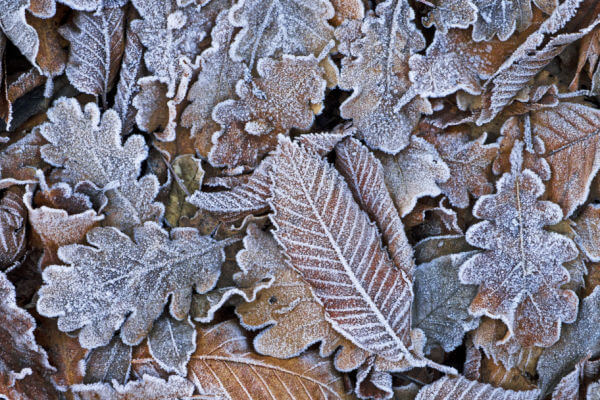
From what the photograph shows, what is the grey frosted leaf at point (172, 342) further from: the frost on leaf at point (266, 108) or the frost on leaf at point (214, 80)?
the frost on leaf at point (214, 80)

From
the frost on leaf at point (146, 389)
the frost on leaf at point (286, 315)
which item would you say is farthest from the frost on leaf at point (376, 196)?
the frost on leaf at point (146, 389)

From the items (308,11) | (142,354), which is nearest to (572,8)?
(308,11)

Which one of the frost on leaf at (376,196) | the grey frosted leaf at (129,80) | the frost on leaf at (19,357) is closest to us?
the frost on leaf at (19,357)

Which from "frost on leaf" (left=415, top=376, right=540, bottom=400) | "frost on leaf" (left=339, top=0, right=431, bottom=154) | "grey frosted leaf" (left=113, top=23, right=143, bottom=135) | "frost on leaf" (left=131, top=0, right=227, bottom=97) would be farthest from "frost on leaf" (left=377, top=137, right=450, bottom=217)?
"grey frosted leaf" (left=113, top=23, right=143, bottom=135)

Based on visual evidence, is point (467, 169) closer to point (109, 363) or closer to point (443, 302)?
point (443, 302)

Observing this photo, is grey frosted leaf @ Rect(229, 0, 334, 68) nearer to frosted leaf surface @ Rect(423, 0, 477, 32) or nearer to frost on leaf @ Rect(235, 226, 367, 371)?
frosted leaf surface @ Rect(423, 0, 477, 32)

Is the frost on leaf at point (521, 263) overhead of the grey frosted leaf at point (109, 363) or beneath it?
overhead
